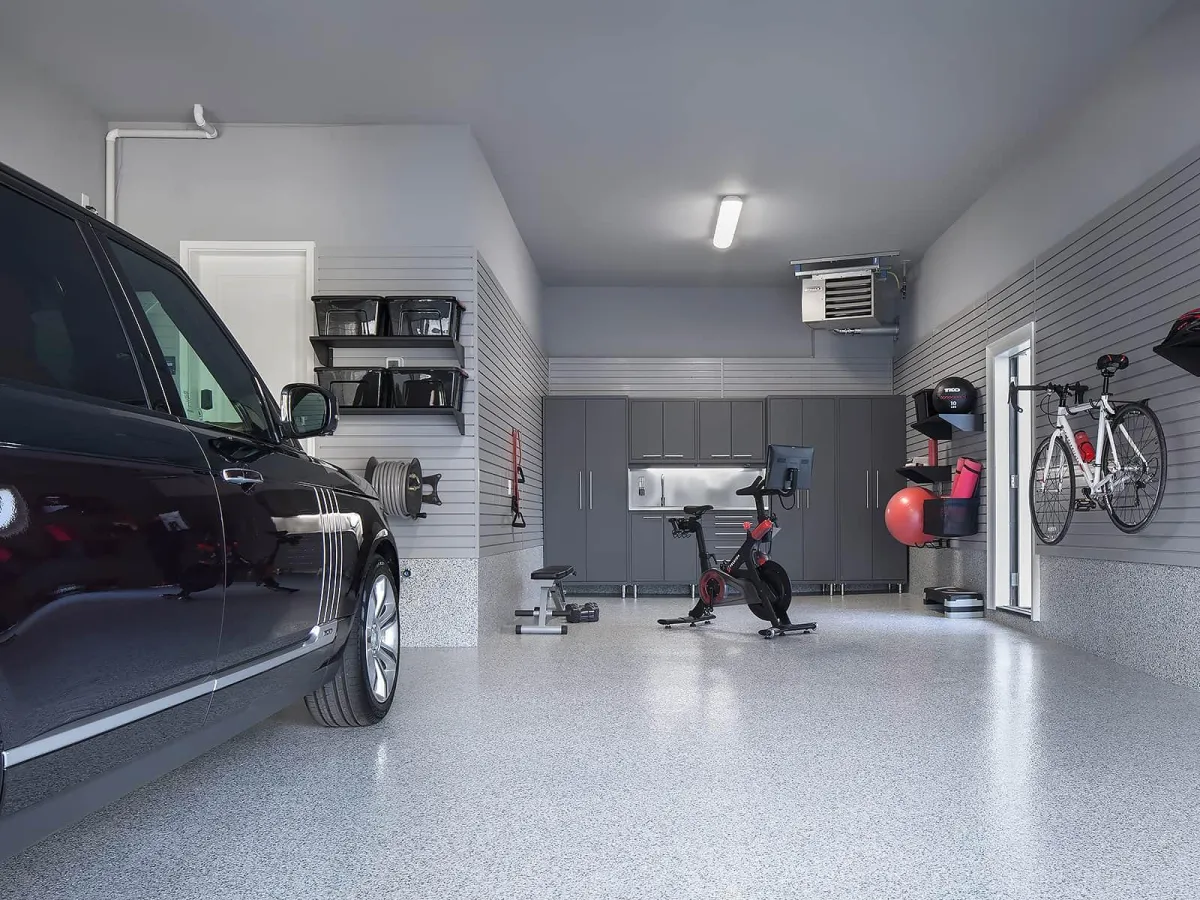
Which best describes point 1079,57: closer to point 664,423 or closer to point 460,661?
point 460,661

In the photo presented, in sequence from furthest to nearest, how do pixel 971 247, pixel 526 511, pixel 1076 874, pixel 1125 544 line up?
pixel 526 511 → pixel 971 247 → pixel 1125 544 → pixel 1076 874

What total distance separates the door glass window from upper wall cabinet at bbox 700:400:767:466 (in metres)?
7.76

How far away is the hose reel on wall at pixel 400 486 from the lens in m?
5.73

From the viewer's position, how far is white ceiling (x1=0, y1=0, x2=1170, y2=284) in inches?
191

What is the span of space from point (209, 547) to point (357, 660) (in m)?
1.43

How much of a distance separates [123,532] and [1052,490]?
5660mm

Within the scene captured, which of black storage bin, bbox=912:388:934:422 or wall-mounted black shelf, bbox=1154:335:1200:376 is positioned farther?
black storage bin, bbox=912:388:934:422

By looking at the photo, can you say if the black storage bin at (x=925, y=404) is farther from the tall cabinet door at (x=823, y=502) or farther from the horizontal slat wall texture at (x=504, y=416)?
the horizontal slat wall texture at (x=504, y=416)

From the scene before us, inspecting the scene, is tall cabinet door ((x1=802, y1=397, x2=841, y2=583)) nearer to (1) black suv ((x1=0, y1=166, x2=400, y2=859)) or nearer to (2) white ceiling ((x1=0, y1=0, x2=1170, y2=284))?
(2) white ceiling ((x1=0, y1=0, x2=1170, y2=284))

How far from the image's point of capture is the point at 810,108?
6.00 m

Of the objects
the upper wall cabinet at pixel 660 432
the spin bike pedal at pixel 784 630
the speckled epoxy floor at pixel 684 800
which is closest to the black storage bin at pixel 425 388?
the speckled epoxy floor at pixel 684 800

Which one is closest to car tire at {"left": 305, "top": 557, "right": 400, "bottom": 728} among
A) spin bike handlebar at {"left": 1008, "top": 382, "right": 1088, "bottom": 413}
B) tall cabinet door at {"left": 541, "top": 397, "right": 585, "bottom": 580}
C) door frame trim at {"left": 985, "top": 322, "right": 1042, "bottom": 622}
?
spin bike handlebar at {"left": 1008, "top": 382, "right": 1088, "bottom": 413}

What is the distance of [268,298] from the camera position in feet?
20.4

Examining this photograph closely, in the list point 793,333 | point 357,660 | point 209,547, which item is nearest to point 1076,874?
point 209,547
